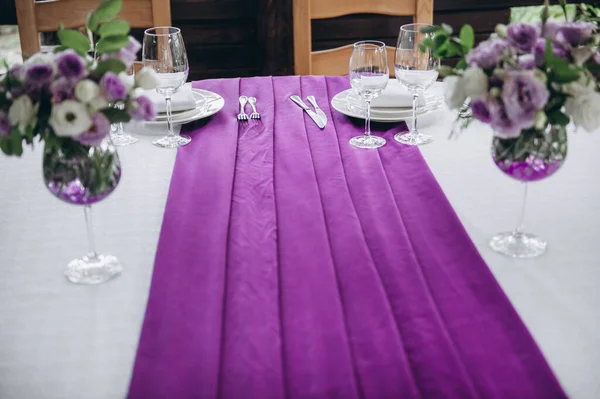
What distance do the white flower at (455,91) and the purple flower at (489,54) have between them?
0.03 m

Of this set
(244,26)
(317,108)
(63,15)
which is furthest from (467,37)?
(244,26)

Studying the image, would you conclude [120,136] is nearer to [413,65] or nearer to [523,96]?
[413,65]

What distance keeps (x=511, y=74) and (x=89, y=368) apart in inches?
22.3

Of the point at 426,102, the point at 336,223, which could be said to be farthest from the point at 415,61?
the point at 336,223

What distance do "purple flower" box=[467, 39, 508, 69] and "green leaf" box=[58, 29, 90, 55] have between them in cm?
→ 47

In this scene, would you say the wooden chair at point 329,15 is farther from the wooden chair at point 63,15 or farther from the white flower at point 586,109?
the white flower at point 586,109

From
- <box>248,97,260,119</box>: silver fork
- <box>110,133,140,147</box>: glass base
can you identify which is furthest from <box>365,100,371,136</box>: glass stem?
<box>110,133,140,147</box>: glass base

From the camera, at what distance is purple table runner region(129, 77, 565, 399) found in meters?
0.73

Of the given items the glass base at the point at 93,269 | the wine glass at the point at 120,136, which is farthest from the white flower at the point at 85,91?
the wine glass at the point at 120,136

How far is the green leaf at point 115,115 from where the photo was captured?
0.87m

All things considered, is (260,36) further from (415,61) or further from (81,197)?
(81,197)

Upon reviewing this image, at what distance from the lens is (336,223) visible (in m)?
1.04

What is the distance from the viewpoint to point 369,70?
4.17 feet

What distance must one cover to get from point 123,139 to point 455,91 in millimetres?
712
